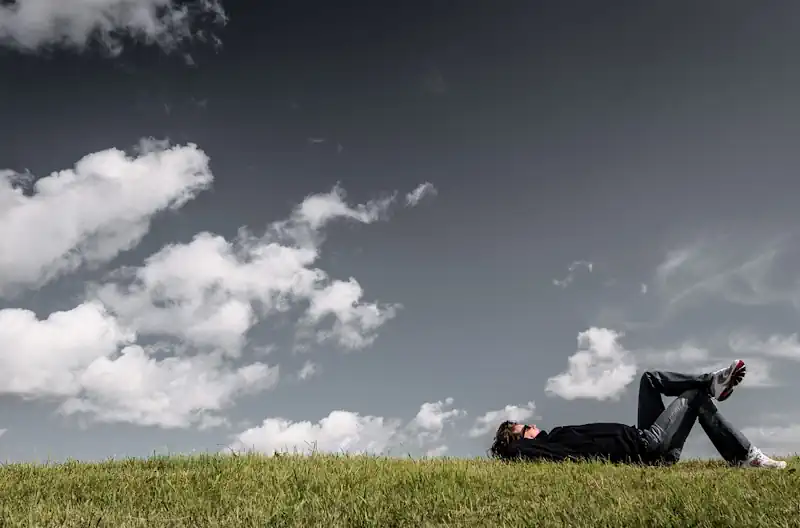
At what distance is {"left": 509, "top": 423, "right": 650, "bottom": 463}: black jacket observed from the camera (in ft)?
37.9

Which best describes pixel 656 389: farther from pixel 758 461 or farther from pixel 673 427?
pixel 758 461

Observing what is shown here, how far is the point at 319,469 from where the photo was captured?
955cm

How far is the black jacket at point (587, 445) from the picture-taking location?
11555mm

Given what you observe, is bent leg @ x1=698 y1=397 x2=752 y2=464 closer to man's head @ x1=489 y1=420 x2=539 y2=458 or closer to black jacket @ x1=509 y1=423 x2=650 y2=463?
black jacket @ x1=509 y1=423 x2=650 y2=463

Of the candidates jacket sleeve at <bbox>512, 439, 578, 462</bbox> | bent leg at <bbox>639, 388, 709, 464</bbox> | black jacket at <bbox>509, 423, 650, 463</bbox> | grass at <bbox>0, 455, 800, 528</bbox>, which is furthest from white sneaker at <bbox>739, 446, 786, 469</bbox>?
jacket sleeve at <bbox>512, 439, 578, 462</bbox>

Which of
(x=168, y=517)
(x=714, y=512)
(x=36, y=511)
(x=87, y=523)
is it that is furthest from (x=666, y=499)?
(x=36, y=511)

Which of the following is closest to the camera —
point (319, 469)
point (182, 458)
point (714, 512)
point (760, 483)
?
point (714, 512)

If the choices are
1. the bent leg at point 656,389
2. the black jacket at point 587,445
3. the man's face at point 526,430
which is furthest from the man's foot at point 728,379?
the man's face at point 526,430

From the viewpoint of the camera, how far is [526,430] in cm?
1237

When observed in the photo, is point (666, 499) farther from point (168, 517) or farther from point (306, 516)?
point (168, 517)

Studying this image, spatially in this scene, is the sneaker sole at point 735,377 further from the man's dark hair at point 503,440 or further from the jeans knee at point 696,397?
the man's dark hair at point 503,440

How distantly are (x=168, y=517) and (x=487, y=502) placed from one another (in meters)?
3.29

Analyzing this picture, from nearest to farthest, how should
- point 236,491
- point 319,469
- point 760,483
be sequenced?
point 236,491 < point 760,483 < point 319,469

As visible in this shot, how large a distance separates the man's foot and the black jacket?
1427mm
